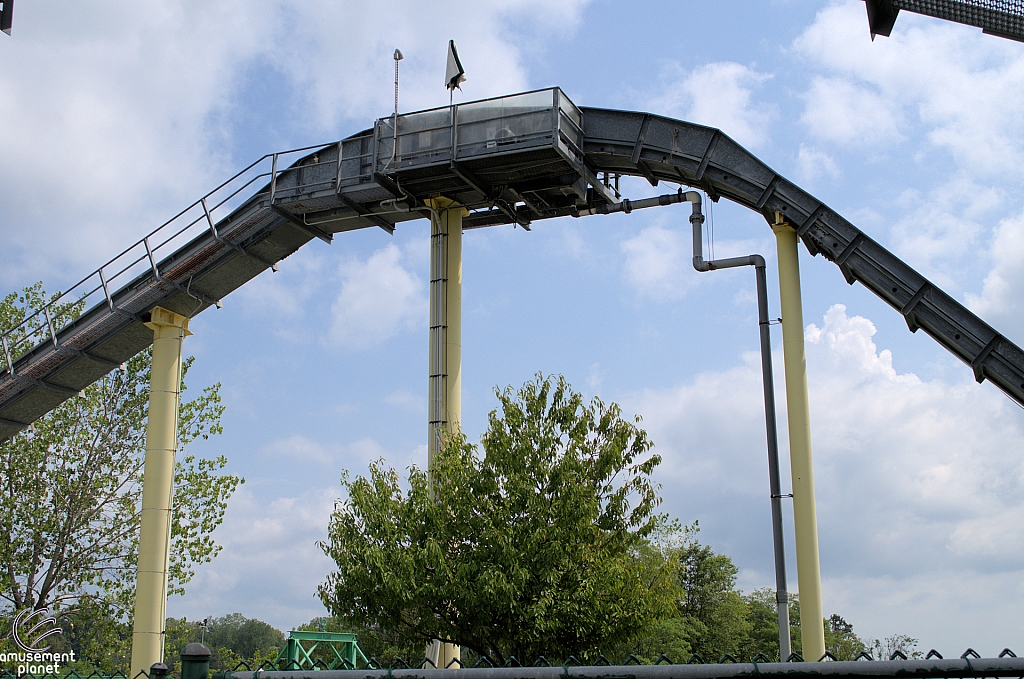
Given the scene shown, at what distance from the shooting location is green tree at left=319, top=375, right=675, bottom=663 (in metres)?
16.5

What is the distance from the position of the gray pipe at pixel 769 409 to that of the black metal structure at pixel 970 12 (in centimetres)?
1123

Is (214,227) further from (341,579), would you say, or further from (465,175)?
(341,579)

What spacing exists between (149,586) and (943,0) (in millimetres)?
20212

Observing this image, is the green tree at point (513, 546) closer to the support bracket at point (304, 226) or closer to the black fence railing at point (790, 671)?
the support bracket at point (304, 226)

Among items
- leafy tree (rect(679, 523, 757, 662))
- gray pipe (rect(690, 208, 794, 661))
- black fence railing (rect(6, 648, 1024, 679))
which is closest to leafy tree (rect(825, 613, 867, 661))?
leafy tree (rect(679, 523, 757, 662))

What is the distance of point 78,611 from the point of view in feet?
94.2

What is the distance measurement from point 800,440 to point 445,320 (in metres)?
8.45

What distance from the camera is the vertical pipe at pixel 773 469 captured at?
16.8m

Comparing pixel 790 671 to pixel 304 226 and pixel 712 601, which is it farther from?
pixel 712 601

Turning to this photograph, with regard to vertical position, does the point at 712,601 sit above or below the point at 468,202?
below

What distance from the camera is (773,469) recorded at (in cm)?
1792

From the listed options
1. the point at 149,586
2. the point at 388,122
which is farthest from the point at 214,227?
the point at 149,586

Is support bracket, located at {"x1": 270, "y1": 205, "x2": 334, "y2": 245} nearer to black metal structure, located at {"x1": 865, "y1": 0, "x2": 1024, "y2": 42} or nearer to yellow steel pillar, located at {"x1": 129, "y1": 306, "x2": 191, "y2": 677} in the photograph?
yellow steel pillar, located at {"x1": 129, "y1": 306, "x2": 191, "y2": 677}

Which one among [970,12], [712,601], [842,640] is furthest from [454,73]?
[842,640]
